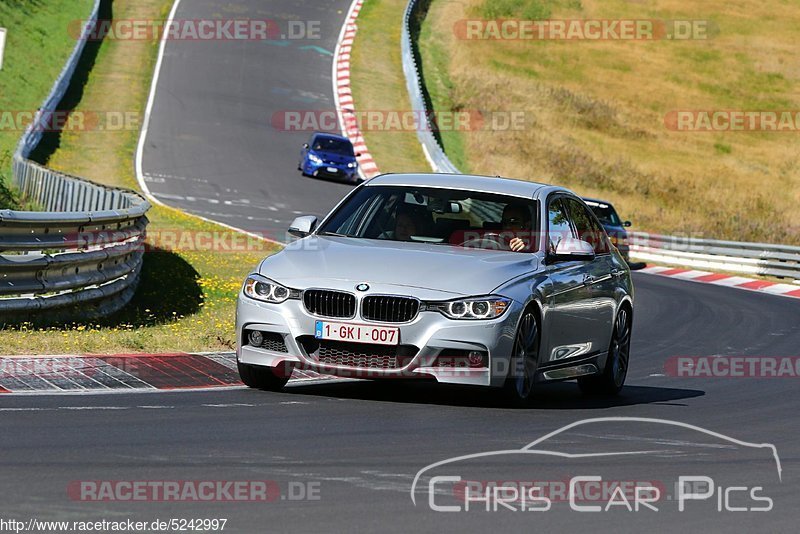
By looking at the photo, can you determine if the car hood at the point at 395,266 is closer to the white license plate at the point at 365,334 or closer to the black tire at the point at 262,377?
the white license plate at the point at 365,334

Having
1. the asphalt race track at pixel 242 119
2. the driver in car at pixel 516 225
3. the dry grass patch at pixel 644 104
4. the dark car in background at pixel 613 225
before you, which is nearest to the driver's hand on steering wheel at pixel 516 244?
the driver in car at pixel 516 225

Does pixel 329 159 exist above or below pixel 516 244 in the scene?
below

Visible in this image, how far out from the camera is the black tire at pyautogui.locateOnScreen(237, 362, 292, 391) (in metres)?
10.1

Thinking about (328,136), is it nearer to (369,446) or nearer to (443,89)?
(443,89)

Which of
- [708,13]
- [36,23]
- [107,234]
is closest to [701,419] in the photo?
[107,234]

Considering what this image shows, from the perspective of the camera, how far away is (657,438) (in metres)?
9.00

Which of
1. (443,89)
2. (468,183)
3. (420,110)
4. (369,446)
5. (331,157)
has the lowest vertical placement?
(331,157)

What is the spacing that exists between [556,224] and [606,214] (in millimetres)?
20789

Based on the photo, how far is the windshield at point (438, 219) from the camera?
10602mm

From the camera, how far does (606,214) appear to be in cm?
3159

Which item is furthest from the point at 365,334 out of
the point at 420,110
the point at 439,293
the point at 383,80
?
the point at 383,80

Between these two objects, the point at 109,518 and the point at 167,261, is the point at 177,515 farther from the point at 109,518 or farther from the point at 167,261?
the point at 167,261

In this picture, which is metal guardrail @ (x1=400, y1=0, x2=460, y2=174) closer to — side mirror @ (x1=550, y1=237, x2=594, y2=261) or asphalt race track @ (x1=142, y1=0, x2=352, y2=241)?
asphalt race track @ (x1=142, y1=0, x2=352, y2=241)

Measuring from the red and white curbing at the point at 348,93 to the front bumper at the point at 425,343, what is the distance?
26.1 m
